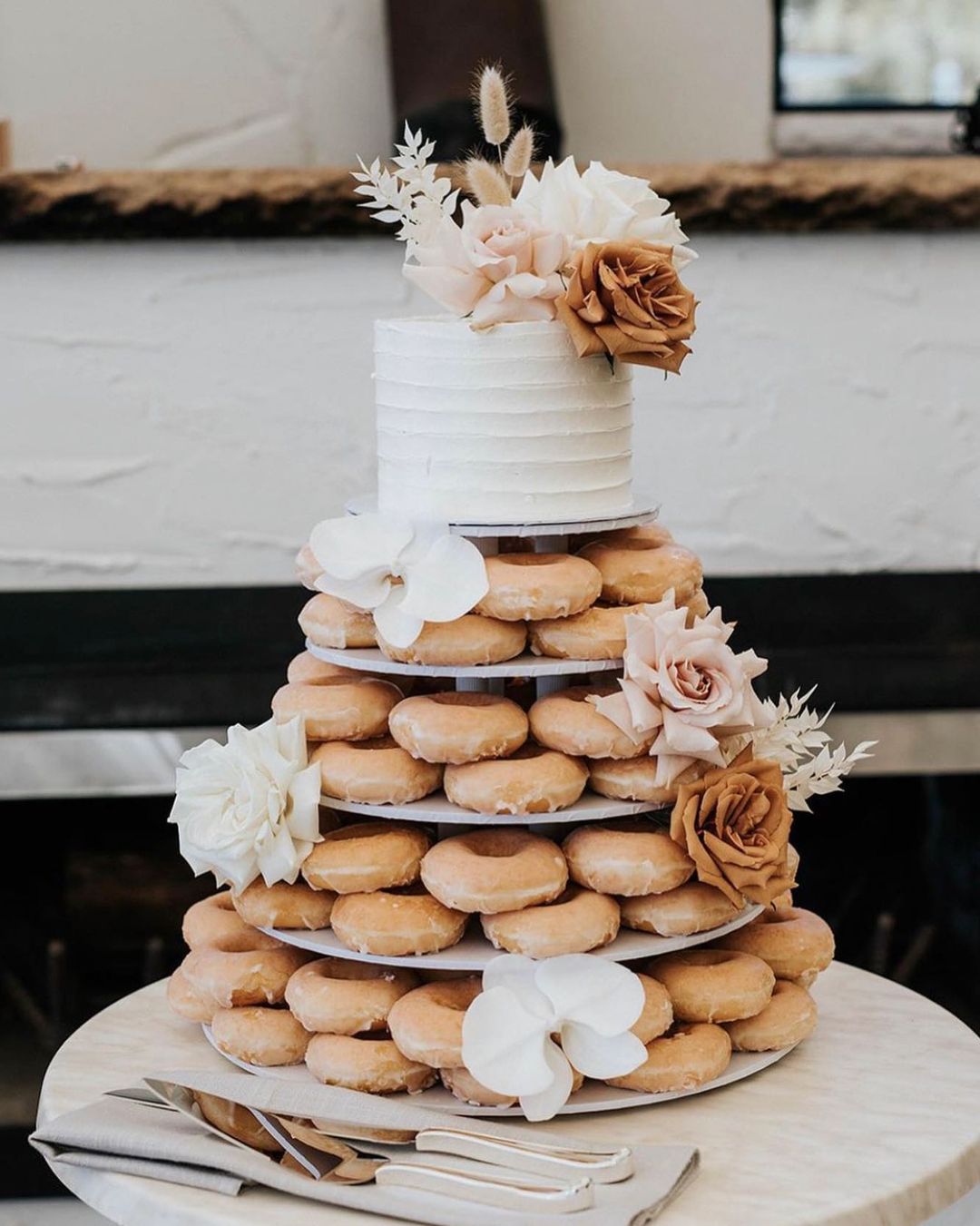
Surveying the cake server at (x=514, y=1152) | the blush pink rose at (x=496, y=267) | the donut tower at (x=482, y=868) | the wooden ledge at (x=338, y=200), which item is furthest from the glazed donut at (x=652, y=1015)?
the wooden ledge at (x=338, y=200)

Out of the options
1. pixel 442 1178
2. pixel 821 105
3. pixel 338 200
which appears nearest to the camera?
pixel 442 1178

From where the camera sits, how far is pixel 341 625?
1.06 meters

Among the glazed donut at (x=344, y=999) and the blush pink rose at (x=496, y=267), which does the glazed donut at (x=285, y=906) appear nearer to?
the glazed donut at (x=344, y=999)

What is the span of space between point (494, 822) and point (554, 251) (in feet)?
1.20

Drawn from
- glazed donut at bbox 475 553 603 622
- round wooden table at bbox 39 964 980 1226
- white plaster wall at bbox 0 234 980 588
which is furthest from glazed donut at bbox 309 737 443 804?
white plaster wall at bbox 0 234 980 588

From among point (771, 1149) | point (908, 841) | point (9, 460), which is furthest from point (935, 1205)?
point (9, 460)

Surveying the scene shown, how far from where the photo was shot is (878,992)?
1.20m

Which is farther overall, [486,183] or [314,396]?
[314,396]

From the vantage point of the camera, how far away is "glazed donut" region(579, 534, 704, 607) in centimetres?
107

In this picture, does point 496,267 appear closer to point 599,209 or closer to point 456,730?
point 599,209

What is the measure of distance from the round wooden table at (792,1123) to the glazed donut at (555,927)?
4.2 inches

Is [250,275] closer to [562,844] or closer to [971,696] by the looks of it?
[971,696]

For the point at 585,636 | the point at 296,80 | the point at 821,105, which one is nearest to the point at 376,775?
the point at 585,636

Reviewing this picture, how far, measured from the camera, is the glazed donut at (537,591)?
1011 mm
